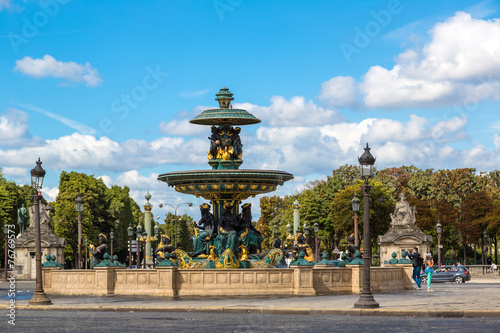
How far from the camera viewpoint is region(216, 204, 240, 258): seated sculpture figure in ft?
103

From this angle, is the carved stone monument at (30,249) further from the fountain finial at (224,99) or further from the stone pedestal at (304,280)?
the stone pedestal at (304,280)

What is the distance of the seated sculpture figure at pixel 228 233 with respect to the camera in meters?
31.4

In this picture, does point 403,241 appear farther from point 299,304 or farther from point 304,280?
point 299,304

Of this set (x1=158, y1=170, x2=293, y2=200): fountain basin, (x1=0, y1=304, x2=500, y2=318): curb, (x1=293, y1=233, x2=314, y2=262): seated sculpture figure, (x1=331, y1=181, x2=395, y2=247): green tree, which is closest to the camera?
(x1=0, y1=304, x2=500, y2=318): curb

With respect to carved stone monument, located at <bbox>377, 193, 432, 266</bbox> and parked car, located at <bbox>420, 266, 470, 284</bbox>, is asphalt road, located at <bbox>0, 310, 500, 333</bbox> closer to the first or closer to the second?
parked car, located at <bbox>420, 266, 470, 284</bbox>

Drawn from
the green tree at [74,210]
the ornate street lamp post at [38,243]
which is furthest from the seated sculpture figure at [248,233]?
the green tree at [74,210]

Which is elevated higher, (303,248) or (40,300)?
(303,248)

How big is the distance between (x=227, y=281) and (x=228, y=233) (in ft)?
12.2

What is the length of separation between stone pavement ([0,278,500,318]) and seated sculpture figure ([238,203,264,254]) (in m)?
4.86

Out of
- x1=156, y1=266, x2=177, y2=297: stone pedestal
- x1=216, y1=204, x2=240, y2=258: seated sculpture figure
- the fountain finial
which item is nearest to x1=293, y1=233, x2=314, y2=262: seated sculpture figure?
x1=216, y1=204, x2=240, y2=258: seated sculpture figure

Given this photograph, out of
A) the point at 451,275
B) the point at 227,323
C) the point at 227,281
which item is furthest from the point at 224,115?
the point at 451,275

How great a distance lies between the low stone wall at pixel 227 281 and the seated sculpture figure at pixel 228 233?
10.7 feet

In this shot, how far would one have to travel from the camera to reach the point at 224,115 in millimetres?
32688

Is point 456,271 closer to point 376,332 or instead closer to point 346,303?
point 346,303
